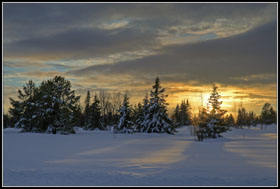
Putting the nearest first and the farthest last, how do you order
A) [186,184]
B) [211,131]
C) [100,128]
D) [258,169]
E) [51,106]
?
[186,184]
[258,169]
[211,131]
[51,106]
[100,128]

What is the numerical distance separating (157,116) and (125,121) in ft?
17.2

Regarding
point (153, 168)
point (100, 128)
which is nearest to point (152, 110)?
point (100, 128)

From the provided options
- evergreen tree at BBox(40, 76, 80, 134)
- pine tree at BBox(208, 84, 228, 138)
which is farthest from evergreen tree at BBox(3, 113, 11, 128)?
pine tree at BBox(208, 84, 228, 138)

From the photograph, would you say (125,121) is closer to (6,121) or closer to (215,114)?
(215,114)

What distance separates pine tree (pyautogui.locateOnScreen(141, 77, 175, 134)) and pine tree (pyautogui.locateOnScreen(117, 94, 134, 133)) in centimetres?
235

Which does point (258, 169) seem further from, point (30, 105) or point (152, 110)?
point (30, 105)

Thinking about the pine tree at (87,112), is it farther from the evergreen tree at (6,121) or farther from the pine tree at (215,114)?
the pine tree at (215,114)

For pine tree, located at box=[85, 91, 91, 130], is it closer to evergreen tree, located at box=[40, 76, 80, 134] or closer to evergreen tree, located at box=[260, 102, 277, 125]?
evergreen tree, located at box=[40, 76, 80, 134]

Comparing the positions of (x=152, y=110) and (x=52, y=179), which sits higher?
(x=152, y=110)

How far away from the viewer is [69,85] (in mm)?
42062

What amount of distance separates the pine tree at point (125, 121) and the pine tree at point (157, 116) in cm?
235

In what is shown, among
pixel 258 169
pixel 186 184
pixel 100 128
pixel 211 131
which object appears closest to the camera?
pixel 186 184

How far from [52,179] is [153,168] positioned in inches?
167

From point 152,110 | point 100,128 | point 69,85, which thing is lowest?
point 100,128
